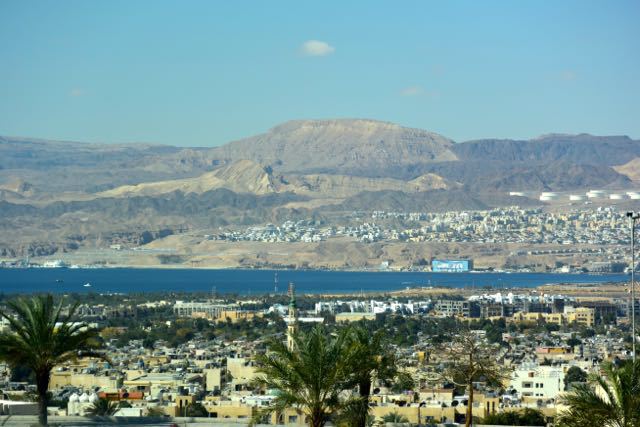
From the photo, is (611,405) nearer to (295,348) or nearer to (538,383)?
(295,348)

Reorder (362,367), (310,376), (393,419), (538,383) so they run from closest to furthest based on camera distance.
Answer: (310,376) → (362,367) → (393,419) → (538,383)

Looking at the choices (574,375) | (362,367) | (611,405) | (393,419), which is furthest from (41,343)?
(574,375)

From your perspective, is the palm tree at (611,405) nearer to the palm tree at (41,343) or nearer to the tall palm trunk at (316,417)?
the tall palm trunk at (316,417)

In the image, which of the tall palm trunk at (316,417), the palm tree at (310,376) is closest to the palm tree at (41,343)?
the palm tree at (310,376)

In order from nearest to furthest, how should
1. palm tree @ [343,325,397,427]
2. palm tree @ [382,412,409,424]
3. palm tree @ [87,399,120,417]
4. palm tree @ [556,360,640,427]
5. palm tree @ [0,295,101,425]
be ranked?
palm tree @ [556,360,640,427]
palm tree @ [343,325,397,427]
palm tree @ [0,295,101,425]
palm tree @ [382,412,409,424]
palm tree @ [87,399,120,417]

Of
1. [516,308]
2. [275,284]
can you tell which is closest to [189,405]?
[516,308]

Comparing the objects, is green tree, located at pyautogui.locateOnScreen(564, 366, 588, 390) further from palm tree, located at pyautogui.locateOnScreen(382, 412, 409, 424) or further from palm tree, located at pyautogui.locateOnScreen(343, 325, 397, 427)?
palm tree, located at pyautogui.locateOnScreen(343, 325, 397, 427)

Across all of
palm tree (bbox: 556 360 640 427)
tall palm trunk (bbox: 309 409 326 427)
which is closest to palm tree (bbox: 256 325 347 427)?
tall palm trunk (bbox: 309 409 326 427)
